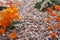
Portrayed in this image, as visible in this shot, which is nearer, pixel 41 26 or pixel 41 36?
pixel 41 36

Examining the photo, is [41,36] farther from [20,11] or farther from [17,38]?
[20,11]

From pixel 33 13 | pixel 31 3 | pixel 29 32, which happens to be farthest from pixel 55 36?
pixel 31 3

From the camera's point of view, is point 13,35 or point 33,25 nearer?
point 13,35

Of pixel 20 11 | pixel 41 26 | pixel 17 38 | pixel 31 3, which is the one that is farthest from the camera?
pixel 31 3

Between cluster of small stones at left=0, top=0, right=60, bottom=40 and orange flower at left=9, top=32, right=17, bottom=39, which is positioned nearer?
orange flower at left=9, top=32, right=17, bottom=39

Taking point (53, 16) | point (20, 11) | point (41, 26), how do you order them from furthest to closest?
point (20, 11) → point (53, 16) → point (41, 26)

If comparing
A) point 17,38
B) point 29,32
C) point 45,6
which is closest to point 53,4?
point 45,6

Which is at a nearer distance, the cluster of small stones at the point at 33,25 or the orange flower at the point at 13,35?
the orange flower at the point at 13,35

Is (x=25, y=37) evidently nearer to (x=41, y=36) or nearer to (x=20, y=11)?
(x=41, y=36)
